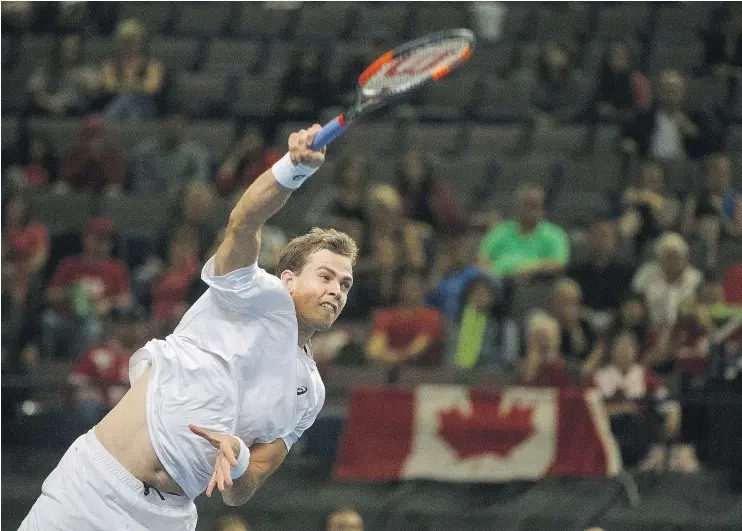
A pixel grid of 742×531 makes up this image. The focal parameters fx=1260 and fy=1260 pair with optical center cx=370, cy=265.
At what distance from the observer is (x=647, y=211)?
37.0 ft

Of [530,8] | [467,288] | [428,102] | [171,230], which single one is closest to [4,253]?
[171,230]

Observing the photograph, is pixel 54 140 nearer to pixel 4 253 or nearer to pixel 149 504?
pixel 4 253

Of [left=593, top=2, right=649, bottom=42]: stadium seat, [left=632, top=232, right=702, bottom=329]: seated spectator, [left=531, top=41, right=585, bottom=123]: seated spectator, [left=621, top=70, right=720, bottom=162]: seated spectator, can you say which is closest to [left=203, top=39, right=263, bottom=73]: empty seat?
[left=531, top=41, right=585, bottom=123]: seated spectator

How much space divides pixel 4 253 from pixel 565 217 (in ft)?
16.9

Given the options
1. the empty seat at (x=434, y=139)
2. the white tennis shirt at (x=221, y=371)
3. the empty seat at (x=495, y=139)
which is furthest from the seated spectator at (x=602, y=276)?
the white tennis shirt at (x=221, y=371)

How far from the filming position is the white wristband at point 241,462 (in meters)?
4.40

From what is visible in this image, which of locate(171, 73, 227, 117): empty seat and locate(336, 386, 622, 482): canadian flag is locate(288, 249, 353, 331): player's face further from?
locate(171, 73, 227, 117): empty seat

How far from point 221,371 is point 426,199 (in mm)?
7210

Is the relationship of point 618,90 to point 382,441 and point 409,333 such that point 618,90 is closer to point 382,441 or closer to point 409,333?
point 409,333

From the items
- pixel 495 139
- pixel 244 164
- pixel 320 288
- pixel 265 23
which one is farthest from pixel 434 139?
pixel 320 288

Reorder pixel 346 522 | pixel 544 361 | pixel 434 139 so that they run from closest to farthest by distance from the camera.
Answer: pixel 346 522, pixel 544 361, pixel 434 139

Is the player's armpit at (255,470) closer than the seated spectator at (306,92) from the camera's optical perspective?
Yes

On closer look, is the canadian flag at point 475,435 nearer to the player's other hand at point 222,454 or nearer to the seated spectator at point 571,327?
the seated spectator at point 571,327

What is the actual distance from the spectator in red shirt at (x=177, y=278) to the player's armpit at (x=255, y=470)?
221 inches
